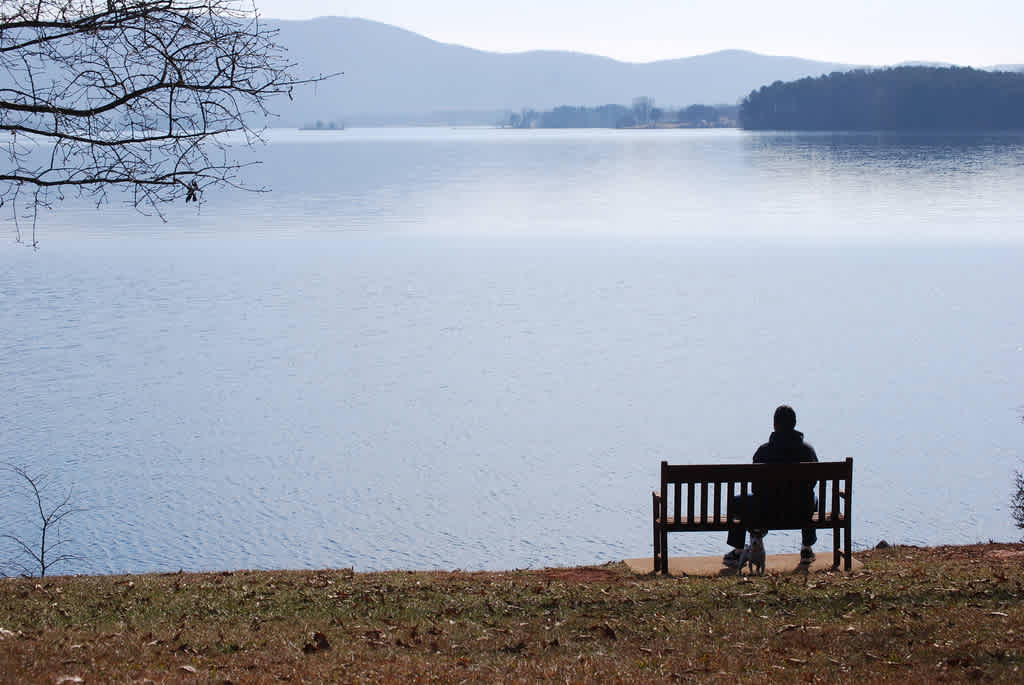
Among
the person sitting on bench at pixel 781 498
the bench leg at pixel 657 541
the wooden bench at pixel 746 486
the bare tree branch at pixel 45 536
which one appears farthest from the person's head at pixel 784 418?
the bare tree branch at pixel 45 536

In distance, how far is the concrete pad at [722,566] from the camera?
9805 mm

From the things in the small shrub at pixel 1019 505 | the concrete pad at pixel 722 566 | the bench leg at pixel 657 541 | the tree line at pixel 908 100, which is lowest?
the small shrub at pixel 1019 505

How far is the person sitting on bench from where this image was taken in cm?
939

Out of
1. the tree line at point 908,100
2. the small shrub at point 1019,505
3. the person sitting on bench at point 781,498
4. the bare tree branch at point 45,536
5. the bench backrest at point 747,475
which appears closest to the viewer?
the bench backrest at point 747,475

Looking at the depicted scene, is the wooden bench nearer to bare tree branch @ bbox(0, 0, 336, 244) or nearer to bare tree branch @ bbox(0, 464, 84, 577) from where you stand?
bare tree branch @ bbox(0, 0, 336, 244)

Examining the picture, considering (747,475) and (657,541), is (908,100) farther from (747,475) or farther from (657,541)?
(747,475)

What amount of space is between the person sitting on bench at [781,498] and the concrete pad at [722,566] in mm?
105

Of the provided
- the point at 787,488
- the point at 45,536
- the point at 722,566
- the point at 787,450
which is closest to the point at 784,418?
the point at 787,450

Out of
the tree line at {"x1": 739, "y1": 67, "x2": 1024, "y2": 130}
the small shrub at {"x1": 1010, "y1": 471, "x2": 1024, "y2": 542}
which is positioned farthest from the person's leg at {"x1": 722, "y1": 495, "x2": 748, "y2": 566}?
the tree line at {"x1": 739, "y1": 67, "x2": 1024, "y2": 130}

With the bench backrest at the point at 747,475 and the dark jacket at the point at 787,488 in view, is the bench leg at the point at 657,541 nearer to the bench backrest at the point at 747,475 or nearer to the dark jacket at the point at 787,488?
the bench backrest at the point at 747,475

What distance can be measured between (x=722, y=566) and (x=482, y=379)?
16.6 metres

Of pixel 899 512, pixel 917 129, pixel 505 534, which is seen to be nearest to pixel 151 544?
pixel 505 534

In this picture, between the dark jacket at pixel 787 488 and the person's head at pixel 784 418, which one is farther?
the person's head at pixel 784 418

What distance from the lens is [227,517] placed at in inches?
712
